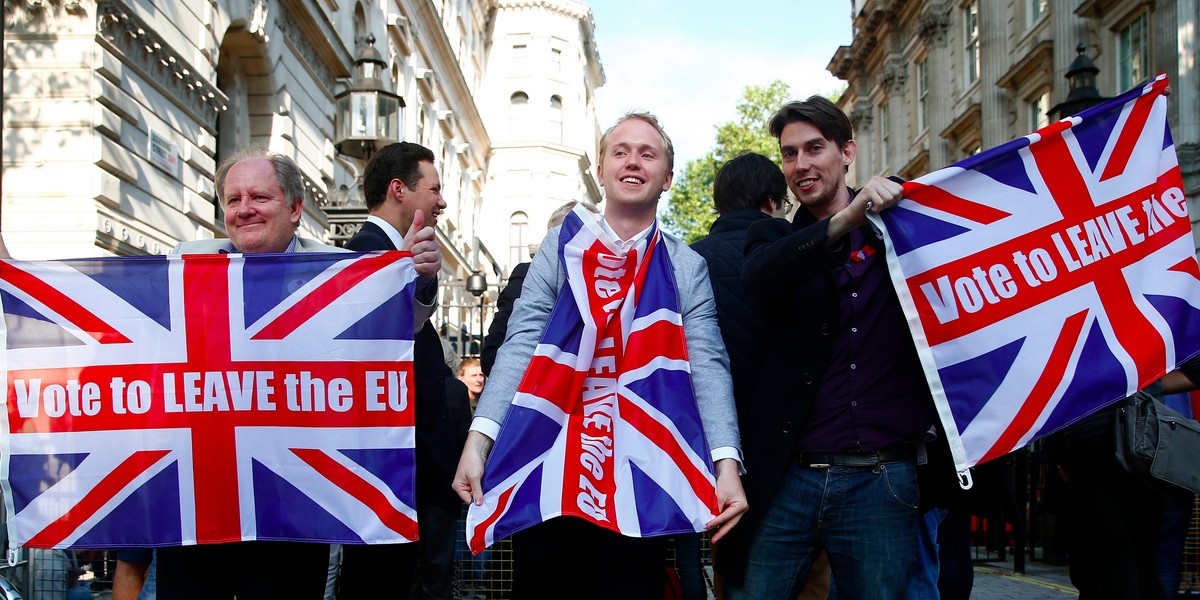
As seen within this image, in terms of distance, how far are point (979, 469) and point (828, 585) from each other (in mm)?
964

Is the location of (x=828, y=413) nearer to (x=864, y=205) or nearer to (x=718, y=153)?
(x=864, y=205)

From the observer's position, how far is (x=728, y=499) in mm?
3471

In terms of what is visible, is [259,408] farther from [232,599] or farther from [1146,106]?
[1146,106]

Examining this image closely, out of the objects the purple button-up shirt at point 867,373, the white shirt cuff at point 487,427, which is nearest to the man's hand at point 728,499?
the purple button-up shirt at point 867,373

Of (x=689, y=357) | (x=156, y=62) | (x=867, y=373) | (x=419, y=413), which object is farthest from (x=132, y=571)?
(x=156, y=62)

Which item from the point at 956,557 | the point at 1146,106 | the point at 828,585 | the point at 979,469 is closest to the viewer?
the point at 979,469

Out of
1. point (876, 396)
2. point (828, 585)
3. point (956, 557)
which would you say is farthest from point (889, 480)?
point (956, 557)

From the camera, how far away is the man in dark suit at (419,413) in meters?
4.42

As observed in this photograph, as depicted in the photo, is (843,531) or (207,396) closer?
(843,531)

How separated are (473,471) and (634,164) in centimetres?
112

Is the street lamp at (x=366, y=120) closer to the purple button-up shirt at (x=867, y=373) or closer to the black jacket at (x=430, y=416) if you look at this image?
the black jacket at (x=430, y=416)

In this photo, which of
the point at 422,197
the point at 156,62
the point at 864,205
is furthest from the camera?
the point at 156,62

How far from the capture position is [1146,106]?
4.23m

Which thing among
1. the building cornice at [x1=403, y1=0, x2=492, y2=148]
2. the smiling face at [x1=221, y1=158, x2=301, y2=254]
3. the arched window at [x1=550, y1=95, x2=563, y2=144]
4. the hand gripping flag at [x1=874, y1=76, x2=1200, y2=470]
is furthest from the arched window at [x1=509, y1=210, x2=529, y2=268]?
the hand gripping flag at [x1=874, y1=76, x2=1200, y2=470]
